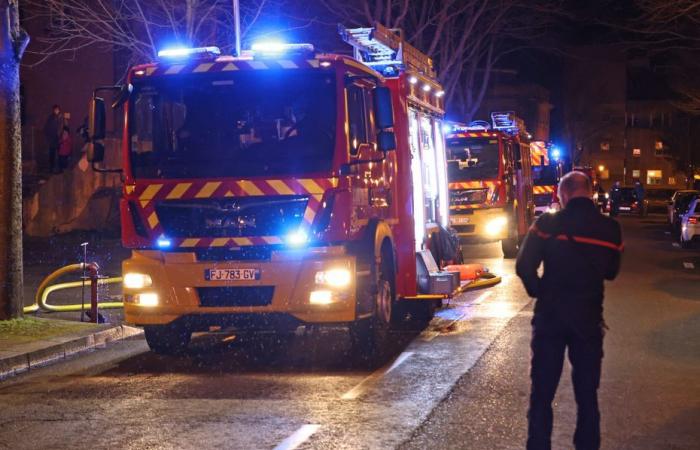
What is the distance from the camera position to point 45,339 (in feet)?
36.7

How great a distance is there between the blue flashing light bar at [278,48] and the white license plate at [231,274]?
7.38 ft

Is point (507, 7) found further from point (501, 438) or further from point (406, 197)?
point (501, 438)

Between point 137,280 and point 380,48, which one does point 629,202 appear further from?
point 137,280

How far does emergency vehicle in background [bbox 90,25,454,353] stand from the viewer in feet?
31.0

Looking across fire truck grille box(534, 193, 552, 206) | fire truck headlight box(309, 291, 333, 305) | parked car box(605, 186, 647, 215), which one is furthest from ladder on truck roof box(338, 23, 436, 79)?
parked car box(605, 186, 647, 215)

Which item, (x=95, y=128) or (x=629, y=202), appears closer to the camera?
(x=95, y=128)

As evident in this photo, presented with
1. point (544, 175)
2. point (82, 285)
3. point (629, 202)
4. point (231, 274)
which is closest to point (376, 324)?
point (231, 274)

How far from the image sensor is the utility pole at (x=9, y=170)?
12.1 metres

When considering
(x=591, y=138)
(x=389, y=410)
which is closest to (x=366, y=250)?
(x=389, y=410)

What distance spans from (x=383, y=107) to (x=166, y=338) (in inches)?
129

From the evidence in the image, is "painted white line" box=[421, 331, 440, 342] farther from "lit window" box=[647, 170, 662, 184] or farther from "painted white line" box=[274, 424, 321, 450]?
"lit window" box=[647, 170, 662, 184]

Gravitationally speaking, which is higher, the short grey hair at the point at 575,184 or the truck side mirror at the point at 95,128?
the truck side mirror at the point at 95,128

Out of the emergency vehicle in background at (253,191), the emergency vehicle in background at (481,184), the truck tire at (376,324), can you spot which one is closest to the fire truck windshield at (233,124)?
the emergency vehicle in background at (253,191)

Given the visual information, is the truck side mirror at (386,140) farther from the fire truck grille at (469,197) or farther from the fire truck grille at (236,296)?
the fire truck grille at (469,197)
